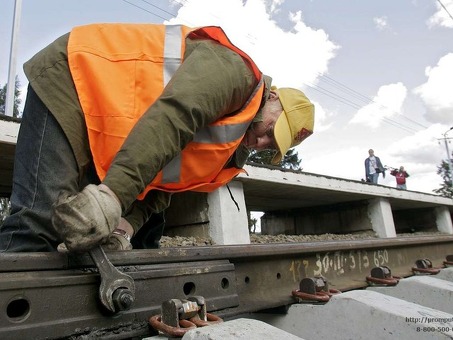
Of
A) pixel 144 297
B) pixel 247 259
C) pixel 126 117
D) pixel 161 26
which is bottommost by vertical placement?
pixel 144 297

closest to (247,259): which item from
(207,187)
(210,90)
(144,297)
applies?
(207,187)

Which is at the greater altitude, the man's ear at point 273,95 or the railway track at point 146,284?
the man's ear at point 273,95

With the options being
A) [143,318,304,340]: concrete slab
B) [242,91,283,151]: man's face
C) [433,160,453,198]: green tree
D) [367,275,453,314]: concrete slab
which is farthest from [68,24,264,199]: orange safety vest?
[433,160,453,198]: green tree

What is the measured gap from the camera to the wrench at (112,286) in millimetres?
1372

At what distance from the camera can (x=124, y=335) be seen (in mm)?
1439

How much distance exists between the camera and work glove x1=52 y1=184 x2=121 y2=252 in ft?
4.33

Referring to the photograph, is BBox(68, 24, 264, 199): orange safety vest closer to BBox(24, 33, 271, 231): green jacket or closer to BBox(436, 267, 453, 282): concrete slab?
BBox(24, 33, 271, 231): green jacket

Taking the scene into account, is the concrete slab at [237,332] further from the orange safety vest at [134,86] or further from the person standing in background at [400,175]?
the person standing in background at [400,175]

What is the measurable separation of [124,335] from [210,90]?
955mm

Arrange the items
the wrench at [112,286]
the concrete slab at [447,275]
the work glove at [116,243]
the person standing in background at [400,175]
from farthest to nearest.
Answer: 1. the person standing in background at [400,175]
2. the concrete slab at [447,275]
3. the work glove at [116,243]
4. the wrench at [112,286]

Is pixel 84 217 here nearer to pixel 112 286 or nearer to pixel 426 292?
pixel 112 286

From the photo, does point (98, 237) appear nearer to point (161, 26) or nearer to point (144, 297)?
point (144, 297)

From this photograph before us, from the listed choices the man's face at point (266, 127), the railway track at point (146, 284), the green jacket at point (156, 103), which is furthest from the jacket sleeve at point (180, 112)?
the man's face at point (266, 127)

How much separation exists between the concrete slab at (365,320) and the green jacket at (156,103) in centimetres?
106
